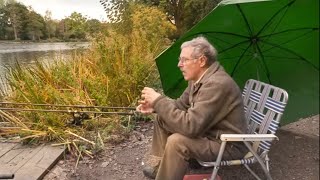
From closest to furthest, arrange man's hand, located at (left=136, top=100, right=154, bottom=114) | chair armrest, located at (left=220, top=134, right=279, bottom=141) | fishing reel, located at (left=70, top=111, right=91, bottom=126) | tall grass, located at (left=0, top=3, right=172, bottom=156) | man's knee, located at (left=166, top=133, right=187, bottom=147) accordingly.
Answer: chair armrest, located at (left=220, top=134, right=279, bottom=141)
man's knee, located at (left=166, top=133, right=187, bottom=147)
man's hand, located at (left=136, top=100, right=154, bottom=114)
tall grass, located at (left=0, top=3, right=172, bottom=156)
fishing reel, located at (left=70, top=111, right=91, bottom=126)

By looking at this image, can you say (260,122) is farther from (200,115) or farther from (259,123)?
(200,115)

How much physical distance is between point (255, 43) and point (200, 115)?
1.03 meters

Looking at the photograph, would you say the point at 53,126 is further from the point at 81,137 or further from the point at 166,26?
the point at 166,26

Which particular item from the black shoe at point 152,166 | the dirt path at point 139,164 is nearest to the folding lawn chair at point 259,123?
the dirt path at point 139,164

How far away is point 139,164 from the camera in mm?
3418

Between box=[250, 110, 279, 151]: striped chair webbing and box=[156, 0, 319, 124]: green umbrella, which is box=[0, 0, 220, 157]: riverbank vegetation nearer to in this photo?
box=[156, 0, 319, 124]: green umbrella

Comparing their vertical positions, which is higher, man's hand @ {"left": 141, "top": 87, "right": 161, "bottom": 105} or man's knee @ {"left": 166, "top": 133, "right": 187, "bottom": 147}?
man's hand @ {"left": 141, "top": 87, "right": 161, "bottom": 105}

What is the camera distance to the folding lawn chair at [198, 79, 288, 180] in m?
2.26

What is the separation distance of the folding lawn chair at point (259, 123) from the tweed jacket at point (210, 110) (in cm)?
16

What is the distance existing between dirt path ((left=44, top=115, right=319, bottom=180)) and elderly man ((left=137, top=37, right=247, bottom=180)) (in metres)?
0.74

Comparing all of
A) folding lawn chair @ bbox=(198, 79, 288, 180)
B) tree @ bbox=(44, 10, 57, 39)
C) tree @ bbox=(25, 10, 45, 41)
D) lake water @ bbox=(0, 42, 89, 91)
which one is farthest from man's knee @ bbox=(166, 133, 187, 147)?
tree @ bbox=(44, 10, 57, 39)

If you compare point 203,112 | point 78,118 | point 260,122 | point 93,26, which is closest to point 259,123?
point 260,122

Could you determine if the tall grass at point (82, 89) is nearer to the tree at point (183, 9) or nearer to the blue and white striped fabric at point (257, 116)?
the blue and white striped fabric at point (257, 116)

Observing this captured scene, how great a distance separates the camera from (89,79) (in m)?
4.93
